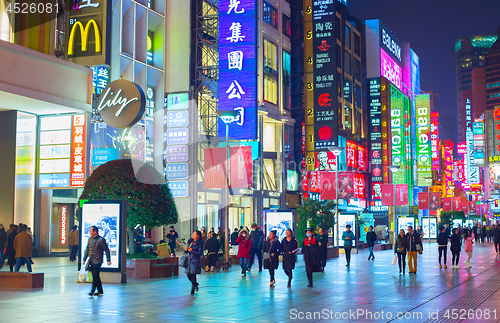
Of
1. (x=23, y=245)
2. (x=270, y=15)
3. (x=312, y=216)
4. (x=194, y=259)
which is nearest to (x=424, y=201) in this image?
(x=270, y=15)

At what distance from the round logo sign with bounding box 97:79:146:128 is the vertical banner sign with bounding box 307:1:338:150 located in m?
37.6

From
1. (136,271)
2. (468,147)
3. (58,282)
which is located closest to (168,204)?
(136,271)

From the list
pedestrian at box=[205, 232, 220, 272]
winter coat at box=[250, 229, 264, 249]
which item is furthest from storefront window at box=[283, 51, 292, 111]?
pedestrian at box=[205, 232, 220, 272]

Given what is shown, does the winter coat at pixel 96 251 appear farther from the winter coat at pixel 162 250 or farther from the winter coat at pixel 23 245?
the winter coat at pixel 162 250

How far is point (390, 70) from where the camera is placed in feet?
277

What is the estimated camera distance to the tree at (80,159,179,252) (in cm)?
1970

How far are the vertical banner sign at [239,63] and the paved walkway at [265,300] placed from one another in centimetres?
2170

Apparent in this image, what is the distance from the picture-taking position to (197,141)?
145 feet

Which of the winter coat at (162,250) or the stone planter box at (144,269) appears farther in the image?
the winter coat at (162,250)

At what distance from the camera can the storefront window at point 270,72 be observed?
51500 millimetres

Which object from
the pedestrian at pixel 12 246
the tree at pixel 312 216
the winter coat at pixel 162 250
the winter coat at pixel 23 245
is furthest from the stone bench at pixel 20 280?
the tree at pixel 312 216

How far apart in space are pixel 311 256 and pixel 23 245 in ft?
32.7

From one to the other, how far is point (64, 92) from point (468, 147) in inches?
4360

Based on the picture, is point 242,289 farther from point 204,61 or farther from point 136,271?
point 204,61
